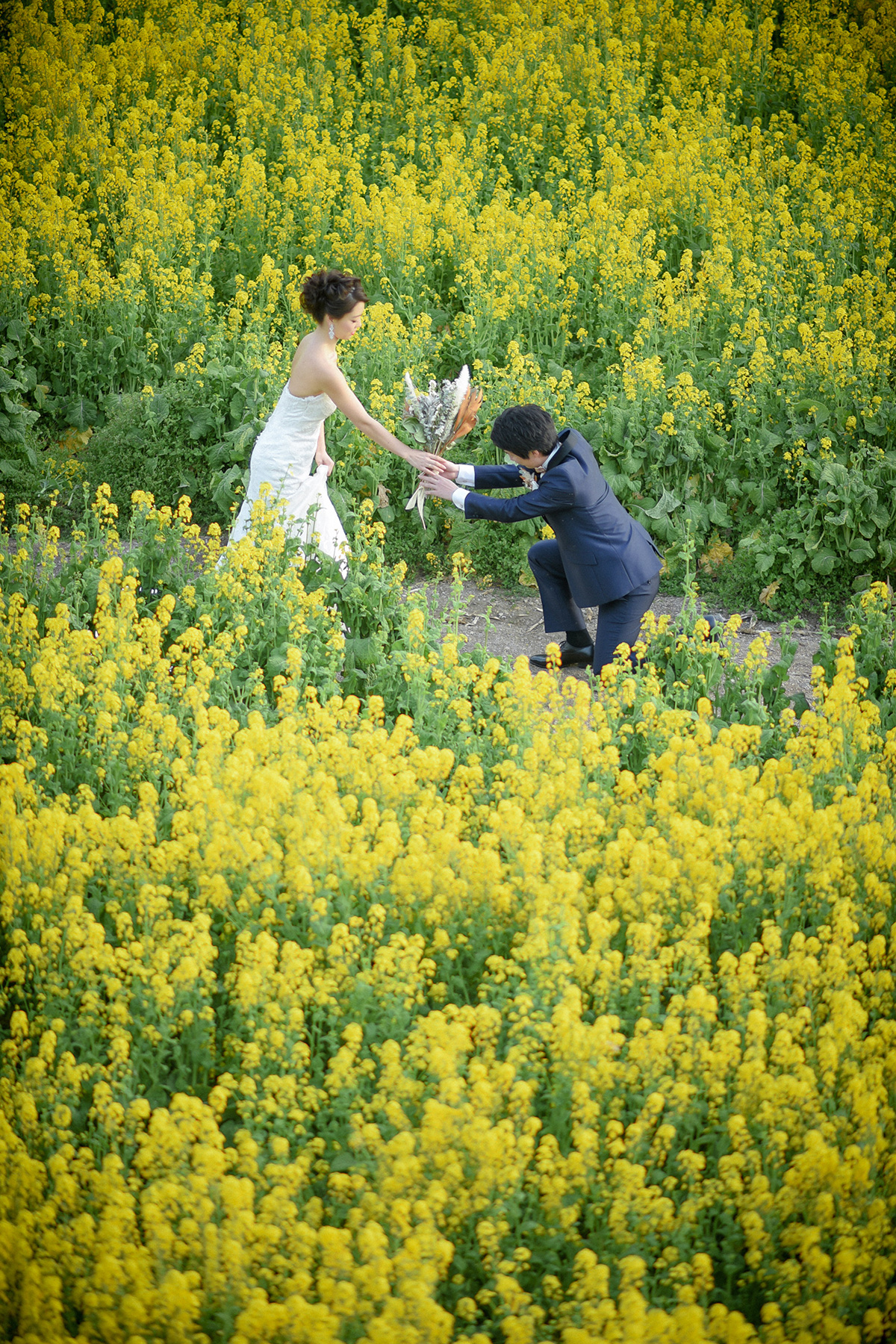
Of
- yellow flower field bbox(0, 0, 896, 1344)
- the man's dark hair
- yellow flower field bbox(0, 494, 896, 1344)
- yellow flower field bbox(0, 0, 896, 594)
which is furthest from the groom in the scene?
yellow flower field bbox(0, 0, 896, 594)

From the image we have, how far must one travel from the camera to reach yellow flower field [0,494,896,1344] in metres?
2.96

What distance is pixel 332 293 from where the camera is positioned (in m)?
5.91

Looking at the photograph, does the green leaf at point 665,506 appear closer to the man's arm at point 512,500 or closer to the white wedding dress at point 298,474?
the man's arm at point 512,500

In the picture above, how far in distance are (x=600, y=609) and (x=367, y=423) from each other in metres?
1.56

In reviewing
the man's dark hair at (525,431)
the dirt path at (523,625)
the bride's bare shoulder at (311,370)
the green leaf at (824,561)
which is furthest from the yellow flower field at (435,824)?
the man's dark hair at (525,431)

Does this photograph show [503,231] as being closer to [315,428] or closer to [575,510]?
[315,428]

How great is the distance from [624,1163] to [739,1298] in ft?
1.68

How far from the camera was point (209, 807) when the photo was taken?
4.38 m

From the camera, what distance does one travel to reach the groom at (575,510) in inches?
232

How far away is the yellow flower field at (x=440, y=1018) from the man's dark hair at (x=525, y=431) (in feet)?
3.91

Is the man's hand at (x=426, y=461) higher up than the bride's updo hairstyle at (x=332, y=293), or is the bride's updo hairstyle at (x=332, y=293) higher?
the bride's updo hairstyle at (x=332, y=293)

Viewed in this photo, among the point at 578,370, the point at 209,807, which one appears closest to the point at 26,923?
the point at 209,807

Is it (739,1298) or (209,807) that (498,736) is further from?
(739,1298)

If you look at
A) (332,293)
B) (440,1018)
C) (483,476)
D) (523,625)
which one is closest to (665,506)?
(523,625)
